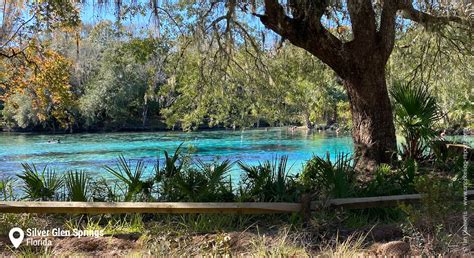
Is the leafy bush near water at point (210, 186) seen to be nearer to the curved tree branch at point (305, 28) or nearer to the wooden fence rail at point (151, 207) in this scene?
the wooden fence rail at point (151, 207)

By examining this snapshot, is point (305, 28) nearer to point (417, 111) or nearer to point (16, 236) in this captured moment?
point (417, 111)

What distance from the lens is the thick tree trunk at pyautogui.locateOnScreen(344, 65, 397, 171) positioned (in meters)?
7.43

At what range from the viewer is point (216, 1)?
28.5 ft

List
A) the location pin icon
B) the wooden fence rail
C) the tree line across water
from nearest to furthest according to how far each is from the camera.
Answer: the location pin icon < the wooden fence rail < the tree line across water

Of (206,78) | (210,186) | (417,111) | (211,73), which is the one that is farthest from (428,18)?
(210,186)

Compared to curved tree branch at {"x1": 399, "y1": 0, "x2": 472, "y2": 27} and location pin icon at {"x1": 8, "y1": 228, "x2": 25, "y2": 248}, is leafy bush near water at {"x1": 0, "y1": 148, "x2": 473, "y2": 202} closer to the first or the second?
location pin icon at {"x1": 8, "y1": 228, "x2": 25, "y2": 248}

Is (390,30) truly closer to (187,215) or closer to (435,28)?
(435,28)

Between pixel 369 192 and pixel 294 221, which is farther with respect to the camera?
pixel 369 192

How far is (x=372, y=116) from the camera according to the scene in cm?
750

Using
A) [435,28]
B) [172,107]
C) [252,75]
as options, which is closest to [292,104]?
[252,75]

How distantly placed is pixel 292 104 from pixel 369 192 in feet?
27.9

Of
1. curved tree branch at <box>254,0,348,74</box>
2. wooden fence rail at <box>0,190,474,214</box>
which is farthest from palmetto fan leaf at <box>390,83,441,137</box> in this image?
wooden fence rail at <box>0,190,474,214</box>

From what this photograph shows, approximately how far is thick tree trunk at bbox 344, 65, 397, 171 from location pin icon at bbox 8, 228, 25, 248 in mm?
5135

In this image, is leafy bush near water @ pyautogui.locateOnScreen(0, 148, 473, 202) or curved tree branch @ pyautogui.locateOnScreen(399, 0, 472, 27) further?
curved tree branch @ pyautogui.locateOnScreen(399, 0, 472, 27)
